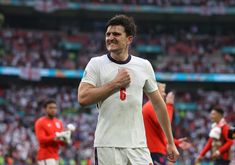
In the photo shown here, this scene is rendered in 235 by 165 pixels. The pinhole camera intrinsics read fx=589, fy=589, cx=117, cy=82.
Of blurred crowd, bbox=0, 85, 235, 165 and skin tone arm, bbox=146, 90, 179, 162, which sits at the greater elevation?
skin tone arm, bbox=146, 90, 179, 162

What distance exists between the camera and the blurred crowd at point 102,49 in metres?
33.0

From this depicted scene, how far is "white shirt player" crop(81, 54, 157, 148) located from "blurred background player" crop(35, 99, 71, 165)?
5.42 metres

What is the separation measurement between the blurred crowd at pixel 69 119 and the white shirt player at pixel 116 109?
16.5m

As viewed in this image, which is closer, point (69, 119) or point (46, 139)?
point (46, 139)

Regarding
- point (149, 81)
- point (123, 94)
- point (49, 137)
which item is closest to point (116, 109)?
point (123, 94)

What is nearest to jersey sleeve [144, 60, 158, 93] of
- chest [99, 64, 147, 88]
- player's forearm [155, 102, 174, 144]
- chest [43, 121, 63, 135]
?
chest [99, 64, 147, 88]

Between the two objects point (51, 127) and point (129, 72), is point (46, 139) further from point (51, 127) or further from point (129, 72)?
point (129, 72)

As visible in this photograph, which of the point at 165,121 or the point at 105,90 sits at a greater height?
the point at 105,90

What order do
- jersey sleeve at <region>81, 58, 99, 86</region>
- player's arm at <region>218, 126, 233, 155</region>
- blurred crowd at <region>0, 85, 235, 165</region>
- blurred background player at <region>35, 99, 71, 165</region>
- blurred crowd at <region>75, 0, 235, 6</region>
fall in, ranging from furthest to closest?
blurred crowd at <region>75, 0, 235, 6</region>, blurred crowd at <region>0, 85, 235, 165</region>, blurred background player at <region>35, 99, 71, 165</region>, player's arm at <region>218, 126, 233, 155</region>, jersey sleeve at <region>81, 58, 99, 86</region>

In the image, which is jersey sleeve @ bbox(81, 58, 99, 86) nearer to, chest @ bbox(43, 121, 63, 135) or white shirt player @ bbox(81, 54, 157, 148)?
white shirt player @ bbox(81, 54, 157, 148)

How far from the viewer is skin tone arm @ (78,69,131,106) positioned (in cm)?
472

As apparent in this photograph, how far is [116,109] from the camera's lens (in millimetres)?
4922

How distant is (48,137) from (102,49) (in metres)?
24.8

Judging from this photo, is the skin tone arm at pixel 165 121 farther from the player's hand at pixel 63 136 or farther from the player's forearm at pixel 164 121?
the player's hand at pixel 63 136
